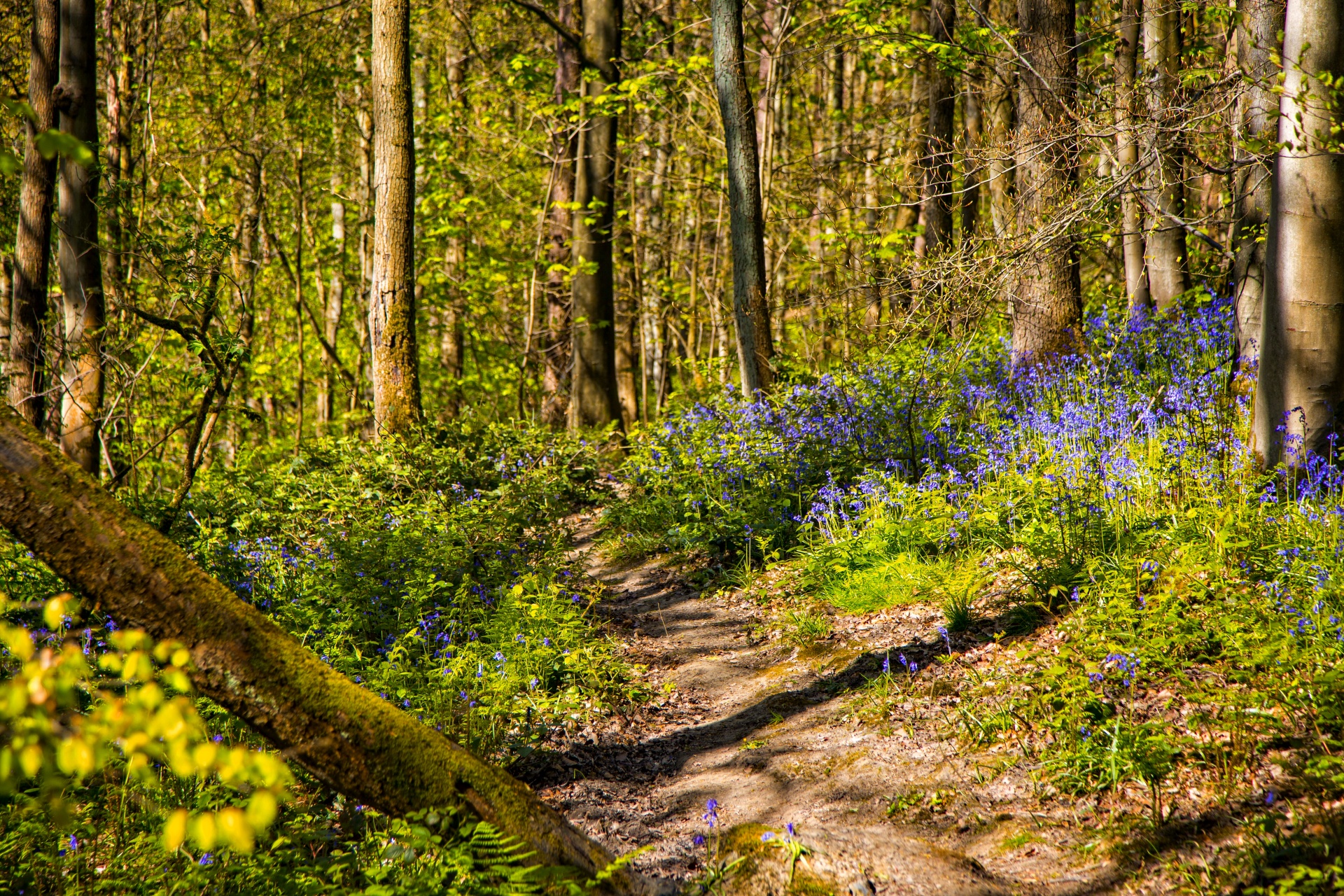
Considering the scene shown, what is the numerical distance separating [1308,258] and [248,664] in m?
5.30

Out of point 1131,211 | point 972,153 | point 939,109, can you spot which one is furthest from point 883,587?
point 939,109

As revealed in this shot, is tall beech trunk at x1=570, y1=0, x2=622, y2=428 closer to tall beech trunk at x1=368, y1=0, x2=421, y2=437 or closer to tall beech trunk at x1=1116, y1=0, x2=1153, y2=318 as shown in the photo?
tall beech trunk at x1=368, y1=0, x2=421, y2=437

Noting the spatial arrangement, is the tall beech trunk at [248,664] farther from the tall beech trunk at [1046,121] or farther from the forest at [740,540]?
the tall beech trunk at [1046,121]

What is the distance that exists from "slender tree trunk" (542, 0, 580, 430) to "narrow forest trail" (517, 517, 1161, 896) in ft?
24.8

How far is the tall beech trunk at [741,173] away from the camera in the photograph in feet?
28.2

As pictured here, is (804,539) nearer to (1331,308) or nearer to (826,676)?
(826,676)

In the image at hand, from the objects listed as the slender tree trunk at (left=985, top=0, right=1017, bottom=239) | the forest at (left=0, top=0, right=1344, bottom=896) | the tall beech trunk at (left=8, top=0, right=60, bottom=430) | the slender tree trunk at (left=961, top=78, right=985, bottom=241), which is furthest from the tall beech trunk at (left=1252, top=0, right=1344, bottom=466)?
the tall beech trunk at (left=8, top=0, right=60, bottom=430)

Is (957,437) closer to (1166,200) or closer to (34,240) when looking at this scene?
(1166,200)

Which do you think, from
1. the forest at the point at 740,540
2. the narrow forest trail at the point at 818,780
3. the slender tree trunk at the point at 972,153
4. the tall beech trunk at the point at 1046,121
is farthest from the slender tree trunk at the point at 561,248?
the narrow forest trail at the point at 818,780

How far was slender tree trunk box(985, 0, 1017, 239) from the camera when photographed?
234 inches

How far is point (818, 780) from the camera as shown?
364cm

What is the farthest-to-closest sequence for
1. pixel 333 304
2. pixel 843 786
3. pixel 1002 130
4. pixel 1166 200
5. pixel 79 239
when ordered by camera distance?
pixel 333 304, pixel 1002 130, pixel 1166 200, pixel 79 239, pixel 843 786

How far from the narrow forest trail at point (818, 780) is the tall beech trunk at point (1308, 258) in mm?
2193

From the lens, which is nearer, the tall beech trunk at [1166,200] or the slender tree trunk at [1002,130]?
the slender tree trunk at [1002,130]
